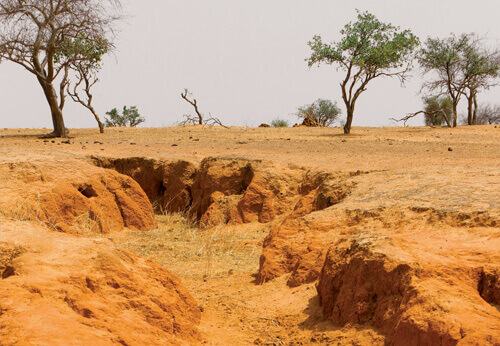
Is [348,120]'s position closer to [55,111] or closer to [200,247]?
[55,111]

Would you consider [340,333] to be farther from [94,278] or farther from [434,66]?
[434,66]

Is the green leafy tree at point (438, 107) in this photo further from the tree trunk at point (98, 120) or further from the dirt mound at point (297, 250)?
the dirt mound at point (297, 250)

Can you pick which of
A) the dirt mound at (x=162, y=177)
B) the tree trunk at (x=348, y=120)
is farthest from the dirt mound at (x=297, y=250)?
the tree trunk at (x=348, y=120)

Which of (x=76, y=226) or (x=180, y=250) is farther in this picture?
(x=180, y=250)

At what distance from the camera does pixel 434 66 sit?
24.6 metres

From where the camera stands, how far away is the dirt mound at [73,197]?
591cm

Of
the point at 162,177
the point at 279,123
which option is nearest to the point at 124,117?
the point at 279,123

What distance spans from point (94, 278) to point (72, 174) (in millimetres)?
4441

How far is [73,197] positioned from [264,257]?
2.89 metres

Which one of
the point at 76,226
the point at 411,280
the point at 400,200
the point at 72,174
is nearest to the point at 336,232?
the point at 400,200

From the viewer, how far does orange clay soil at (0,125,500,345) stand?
8.40 feet

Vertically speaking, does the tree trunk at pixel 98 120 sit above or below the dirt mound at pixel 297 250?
above

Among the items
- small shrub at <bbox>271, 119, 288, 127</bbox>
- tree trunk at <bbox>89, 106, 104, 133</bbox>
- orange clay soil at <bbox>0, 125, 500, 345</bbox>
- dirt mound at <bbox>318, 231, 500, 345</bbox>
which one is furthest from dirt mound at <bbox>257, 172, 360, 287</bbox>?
small shrub at <bbox>271, 119, 288, 127</bbox>

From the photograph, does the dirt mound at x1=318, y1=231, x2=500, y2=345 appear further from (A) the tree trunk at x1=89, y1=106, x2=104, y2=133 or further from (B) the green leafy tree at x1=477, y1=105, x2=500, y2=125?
(B) the green leafy tree at x1=477, y1=105, x2=500, y2=125
